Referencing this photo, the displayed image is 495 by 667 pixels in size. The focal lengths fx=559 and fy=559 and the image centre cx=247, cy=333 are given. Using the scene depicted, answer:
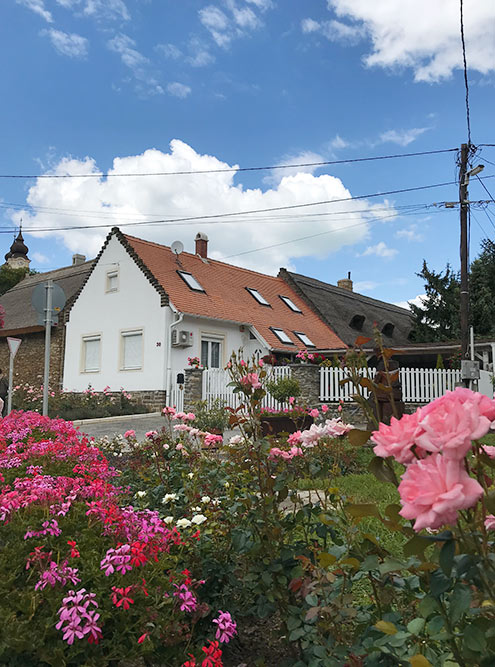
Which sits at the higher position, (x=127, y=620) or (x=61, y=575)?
(x=61, y=575)

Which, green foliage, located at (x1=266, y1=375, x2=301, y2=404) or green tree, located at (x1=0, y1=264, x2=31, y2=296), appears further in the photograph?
green tree, located at (x1=0, y1=264, x2=31, y2=296)

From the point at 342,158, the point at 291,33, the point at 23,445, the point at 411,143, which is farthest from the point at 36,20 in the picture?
the point at 411,143

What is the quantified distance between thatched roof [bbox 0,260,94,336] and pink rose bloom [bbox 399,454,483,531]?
21.0m

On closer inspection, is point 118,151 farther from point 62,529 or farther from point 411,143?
point 62,529

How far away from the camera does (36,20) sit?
9.89 meters

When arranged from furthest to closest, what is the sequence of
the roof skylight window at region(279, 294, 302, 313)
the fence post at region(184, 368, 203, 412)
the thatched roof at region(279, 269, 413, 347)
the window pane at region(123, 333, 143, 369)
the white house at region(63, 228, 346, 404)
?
the thatched roof at region(279, 269, 413, 347)
the roof skylight window at region(279, 294, 302, 313)
the window pane at region(123, 333, 143, 369)
the white house at region(63, 228, 346, 404)
the fence post at region(184, 368, 203, 412)

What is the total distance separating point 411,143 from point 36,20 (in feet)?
36.8

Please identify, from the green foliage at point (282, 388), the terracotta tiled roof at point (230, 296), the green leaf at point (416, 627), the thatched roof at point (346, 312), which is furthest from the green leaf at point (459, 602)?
the thatched roof at point (346, 312)

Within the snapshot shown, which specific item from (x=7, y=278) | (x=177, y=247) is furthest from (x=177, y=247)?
(x=7, y=278)

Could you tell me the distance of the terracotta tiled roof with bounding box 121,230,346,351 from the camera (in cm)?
1870

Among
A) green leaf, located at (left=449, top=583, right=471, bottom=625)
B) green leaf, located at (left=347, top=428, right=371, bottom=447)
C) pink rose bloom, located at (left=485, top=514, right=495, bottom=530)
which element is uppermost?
green leaf, located at (left=347, top=428, right=371, bottom=447)

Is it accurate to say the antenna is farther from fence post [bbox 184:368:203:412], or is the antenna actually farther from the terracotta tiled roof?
fence post [bbox 184:368:203:412]

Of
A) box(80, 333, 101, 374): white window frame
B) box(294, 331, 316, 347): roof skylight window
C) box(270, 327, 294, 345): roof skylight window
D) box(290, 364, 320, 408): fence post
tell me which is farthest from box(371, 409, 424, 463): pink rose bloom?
box(294, 331, 316, 347): roof skylight window

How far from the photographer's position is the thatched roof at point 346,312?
24375mm
